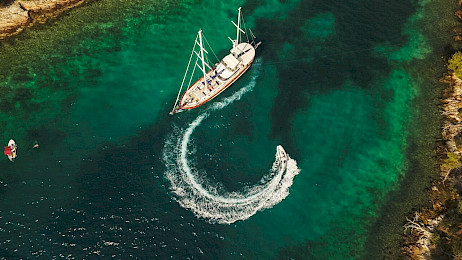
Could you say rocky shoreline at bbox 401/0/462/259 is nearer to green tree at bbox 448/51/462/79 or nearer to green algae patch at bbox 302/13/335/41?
green tree at bbox 448/51/462/79

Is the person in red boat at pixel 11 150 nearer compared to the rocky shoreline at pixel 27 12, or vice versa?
the person in red boat at pixel 11 150

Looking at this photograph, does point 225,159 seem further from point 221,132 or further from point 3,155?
point 3,155

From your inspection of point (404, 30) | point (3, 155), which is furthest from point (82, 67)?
point (404, 30)

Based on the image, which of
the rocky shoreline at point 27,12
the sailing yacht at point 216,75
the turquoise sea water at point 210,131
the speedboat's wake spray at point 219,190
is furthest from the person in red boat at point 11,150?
the sailing yacht at point 216,75

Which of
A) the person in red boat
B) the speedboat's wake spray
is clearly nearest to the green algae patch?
the speedboat's wake spray

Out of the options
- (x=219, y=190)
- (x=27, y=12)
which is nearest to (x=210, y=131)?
(x=219, y=190)

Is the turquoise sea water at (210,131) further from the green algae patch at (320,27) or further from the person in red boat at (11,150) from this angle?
the person in red boat at (11,150)
